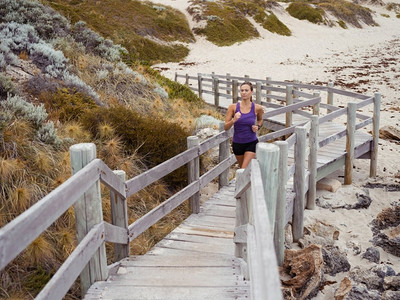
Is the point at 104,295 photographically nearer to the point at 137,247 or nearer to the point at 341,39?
the point at 137,247

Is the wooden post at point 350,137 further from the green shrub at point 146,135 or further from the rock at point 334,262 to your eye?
the green shrub at point 146,135

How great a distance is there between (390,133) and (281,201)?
8.09 meters

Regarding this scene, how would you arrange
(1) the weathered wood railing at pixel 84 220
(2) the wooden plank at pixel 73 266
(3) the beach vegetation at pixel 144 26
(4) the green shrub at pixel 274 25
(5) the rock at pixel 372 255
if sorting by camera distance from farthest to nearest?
(4) the green shrub at pixel 274 25, (3) the beach vegetation at pixel 144 26, (5) the rock at pixel 372 255, (2) the wooden plank at pixel 73 266, (1) the weathered wood railing at pixel 84 220

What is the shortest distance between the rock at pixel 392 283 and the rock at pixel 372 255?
89cm

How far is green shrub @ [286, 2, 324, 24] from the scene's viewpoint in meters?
44.2

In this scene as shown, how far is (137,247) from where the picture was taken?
15.2ft

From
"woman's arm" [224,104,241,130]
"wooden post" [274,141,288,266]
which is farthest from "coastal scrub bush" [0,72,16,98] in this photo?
"wooden post" [274,141,288,266]

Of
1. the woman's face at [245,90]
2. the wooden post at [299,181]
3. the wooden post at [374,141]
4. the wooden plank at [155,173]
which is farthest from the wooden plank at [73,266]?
the wooden post at [374,141]

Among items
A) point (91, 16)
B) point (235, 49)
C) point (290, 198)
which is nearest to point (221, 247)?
point (290, 198)

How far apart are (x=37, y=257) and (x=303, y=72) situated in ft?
71.9

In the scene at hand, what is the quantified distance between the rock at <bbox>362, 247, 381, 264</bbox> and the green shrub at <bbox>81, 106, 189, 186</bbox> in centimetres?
294

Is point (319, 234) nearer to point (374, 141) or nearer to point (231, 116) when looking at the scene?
point (231, 116)

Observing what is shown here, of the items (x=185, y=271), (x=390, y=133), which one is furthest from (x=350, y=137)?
(x=185, y=271)

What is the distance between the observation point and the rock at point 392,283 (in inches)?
187
